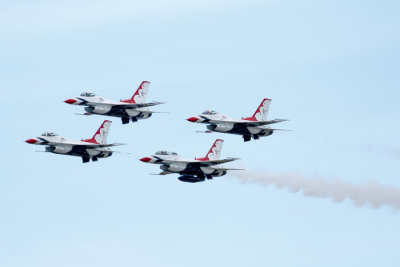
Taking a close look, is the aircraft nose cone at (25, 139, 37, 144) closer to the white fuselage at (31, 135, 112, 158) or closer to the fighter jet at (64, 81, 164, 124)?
the white fuselage at (31, 135, 112, 158)

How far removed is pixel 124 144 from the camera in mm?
162000

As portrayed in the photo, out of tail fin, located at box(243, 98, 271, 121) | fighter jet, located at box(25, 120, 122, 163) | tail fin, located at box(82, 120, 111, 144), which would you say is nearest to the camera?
fighter jet, located at box(25, 120, 122, 163)

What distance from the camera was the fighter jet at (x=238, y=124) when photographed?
17050 cm

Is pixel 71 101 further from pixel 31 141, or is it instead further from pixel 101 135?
pixel 31 141

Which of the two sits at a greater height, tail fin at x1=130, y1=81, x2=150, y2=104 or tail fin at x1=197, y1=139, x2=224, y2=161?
tail fin at x1=130, y1=81, x2=150, y2=104

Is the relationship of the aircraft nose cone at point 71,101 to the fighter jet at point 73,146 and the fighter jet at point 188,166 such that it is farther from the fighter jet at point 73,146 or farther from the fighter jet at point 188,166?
the fighter jet at point 188,166

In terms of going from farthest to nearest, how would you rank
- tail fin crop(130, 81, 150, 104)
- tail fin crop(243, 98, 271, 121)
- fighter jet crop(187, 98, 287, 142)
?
tail fin crop(130, 81, 150, 104) → tail fin crop(243, 98, 271, 121) → fighter jet crop(187, 98, 287, 142)

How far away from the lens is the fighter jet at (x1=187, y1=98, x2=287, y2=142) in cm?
17050

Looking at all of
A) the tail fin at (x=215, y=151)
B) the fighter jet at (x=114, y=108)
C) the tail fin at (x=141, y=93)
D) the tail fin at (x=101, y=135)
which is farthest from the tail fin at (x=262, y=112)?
the tail fin at (x=101, y=135)

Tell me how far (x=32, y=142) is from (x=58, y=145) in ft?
11.5

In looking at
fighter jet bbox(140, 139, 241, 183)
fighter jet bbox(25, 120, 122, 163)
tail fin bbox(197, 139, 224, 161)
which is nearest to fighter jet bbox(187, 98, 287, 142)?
tail fin bbox(197, 139, 224, 161)

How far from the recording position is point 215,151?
169125 millimetres

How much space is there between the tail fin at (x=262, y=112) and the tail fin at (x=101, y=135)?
64.7ft

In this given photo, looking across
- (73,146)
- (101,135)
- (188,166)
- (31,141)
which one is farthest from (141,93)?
(31,141)
